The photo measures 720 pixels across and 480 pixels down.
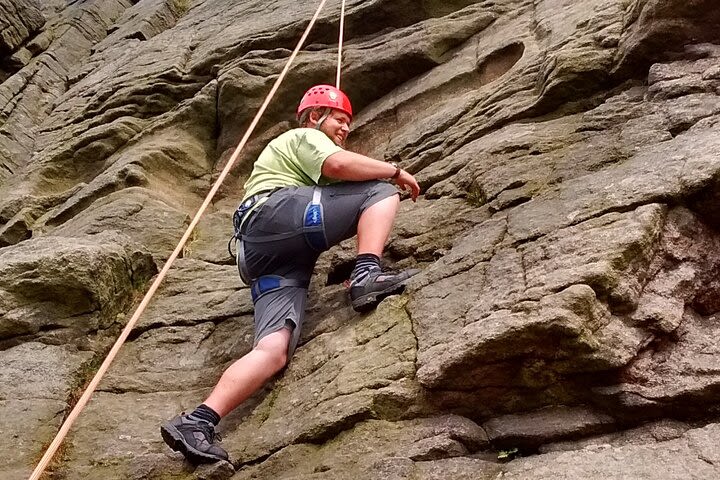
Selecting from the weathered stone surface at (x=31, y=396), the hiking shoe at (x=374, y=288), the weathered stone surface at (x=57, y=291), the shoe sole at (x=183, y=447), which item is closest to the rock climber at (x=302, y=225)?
the hiking shoe at (x=374, y=288)

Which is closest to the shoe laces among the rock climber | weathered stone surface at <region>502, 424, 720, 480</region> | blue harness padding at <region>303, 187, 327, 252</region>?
the rock climber

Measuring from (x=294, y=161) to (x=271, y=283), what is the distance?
1049 millimetres

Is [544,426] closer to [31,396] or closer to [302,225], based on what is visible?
[302,225]

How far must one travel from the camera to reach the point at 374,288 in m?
5.02

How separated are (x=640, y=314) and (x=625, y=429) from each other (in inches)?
25.3

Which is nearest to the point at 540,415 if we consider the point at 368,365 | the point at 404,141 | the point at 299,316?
the point at 368,365

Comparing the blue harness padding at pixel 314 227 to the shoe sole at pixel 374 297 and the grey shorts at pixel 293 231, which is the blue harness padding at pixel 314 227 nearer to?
the grey shorts at pixel 293 231

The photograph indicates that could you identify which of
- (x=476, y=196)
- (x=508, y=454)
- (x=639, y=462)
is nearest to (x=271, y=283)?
(x=476, y=196)

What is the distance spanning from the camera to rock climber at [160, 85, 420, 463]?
5078 millimetres

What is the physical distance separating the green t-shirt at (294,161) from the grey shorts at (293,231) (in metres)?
0.16

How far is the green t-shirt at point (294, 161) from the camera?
5555mm

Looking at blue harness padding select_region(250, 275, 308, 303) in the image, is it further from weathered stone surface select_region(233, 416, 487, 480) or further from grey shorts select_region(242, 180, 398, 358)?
weathered stone surface select_region(233, 416, 487, 480)

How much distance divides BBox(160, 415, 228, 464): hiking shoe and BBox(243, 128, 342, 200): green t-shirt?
6.66 feet

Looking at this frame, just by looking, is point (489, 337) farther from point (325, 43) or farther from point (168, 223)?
point (325, 43)
